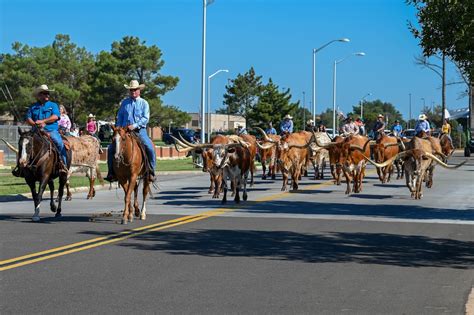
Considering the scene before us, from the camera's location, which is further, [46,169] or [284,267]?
[46,169]

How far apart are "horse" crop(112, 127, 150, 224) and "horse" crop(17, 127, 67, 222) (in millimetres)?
1322

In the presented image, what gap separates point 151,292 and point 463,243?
6.61 m

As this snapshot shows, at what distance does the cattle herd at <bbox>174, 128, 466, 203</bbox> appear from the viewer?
21562 millimetres

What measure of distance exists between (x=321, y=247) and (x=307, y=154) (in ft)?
46.6

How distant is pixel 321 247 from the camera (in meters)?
13.4

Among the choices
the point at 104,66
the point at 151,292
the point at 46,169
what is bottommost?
the point at 151,292

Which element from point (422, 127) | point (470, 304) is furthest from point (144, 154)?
point (422, 127)

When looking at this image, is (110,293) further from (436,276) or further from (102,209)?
(102,209)

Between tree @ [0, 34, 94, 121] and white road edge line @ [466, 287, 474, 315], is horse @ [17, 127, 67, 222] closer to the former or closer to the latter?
white road edge line @ [466, 287, 474, 315]

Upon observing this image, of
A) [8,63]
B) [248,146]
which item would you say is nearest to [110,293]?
[248,146]

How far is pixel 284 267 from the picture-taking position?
37.4 feet

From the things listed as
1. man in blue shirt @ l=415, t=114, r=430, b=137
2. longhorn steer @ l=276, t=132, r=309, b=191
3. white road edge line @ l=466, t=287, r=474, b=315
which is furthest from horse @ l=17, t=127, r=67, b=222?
man in blue shirt @ l=415, t=114, r=430, b=137

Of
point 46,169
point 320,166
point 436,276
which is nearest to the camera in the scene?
point 436,276

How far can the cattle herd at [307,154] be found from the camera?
21.6 metres
